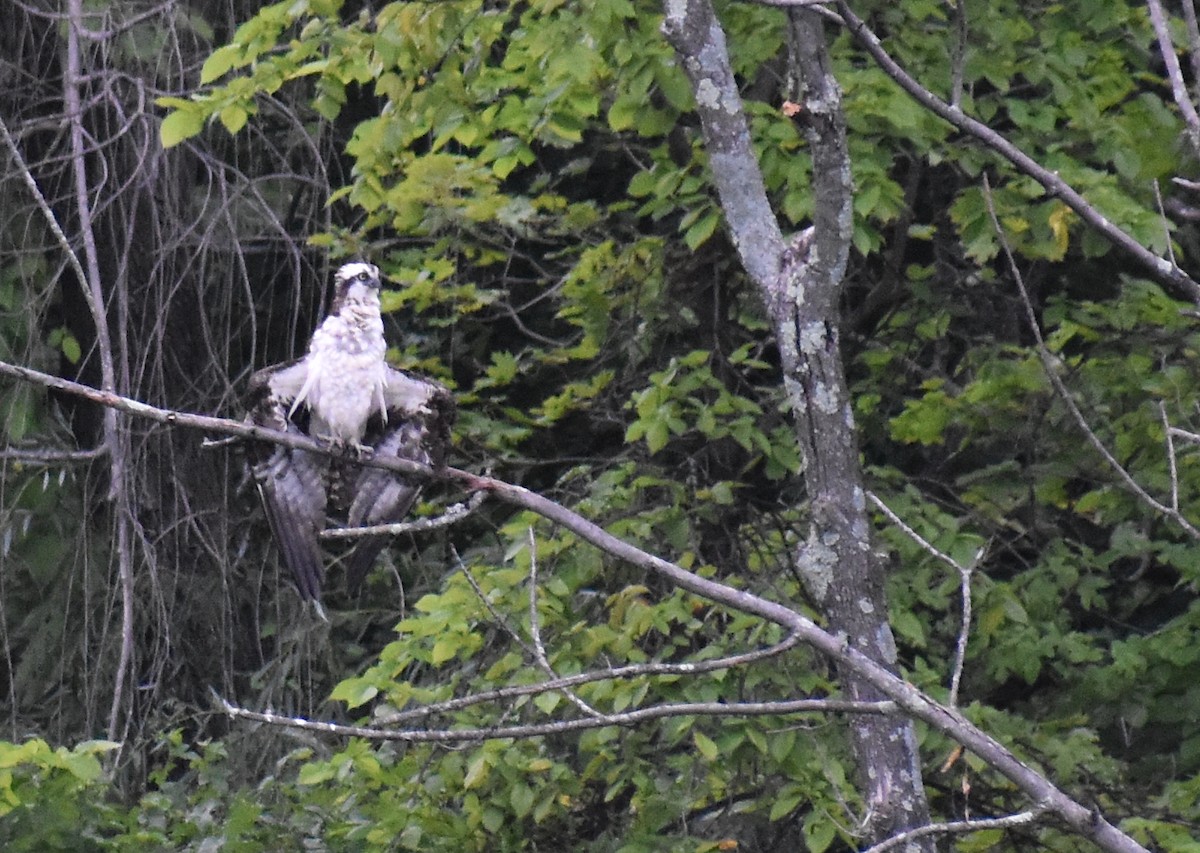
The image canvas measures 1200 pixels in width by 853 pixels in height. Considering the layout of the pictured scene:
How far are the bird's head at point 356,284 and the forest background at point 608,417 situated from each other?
0.72 feet

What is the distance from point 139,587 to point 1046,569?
2788mm

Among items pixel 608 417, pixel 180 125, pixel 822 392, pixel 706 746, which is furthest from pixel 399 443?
pixel 822 392

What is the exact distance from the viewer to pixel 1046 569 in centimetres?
452

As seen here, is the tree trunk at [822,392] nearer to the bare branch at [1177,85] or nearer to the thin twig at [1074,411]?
the thin twig at [1074,411]

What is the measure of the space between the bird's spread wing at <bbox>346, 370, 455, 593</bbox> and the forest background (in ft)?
1.04

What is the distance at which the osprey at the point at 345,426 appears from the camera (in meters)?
3.95

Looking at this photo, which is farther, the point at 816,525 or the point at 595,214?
the point at 595,214

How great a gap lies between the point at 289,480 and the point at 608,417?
1061 mm

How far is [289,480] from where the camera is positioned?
4188 mm

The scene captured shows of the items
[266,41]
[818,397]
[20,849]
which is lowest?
[20,849]

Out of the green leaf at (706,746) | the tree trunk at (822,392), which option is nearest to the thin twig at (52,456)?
the green leaf at (706,746)

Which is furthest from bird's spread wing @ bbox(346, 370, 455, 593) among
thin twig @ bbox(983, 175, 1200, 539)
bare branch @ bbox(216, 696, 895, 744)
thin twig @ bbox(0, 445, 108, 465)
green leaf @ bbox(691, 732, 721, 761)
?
bare branch @ bbox(216, 696, 895, 744)

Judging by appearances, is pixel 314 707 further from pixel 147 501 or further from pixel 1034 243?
pixel 1034 243

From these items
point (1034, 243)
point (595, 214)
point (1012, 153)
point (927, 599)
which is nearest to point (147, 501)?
point (595, 214)
